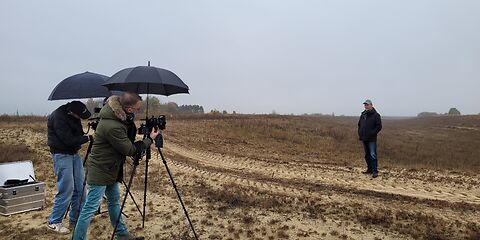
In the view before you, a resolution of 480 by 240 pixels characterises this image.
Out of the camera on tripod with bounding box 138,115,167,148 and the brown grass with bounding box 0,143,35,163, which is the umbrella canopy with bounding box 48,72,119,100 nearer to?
the camera on tripod with bounding box 138,115,167,148

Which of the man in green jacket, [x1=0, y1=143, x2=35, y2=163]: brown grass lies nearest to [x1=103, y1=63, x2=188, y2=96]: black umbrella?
the man in green jacket

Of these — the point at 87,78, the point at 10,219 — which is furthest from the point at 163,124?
the point at 10,219

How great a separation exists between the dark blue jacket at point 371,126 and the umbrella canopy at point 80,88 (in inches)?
264

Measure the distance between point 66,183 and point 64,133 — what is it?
0.71 m

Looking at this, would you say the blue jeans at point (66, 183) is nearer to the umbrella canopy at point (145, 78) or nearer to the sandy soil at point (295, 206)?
Answer: the sandy soil at point (295, 206)

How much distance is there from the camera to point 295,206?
6.41 metres

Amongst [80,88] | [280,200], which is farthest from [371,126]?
[80,88]

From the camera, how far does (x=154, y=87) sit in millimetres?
5438

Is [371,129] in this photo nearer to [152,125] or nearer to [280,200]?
[280,200]

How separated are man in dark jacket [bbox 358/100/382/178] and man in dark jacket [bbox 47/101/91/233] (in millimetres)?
7098

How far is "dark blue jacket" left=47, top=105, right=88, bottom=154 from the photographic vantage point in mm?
4727

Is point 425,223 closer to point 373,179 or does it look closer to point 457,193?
point 457,193

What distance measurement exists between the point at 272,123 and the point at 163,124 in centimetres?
1964

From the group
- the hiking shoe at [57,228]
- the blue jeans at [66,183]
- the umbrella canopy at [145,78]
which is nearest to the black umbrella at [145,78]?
the umbrella canopy at [145,78]
